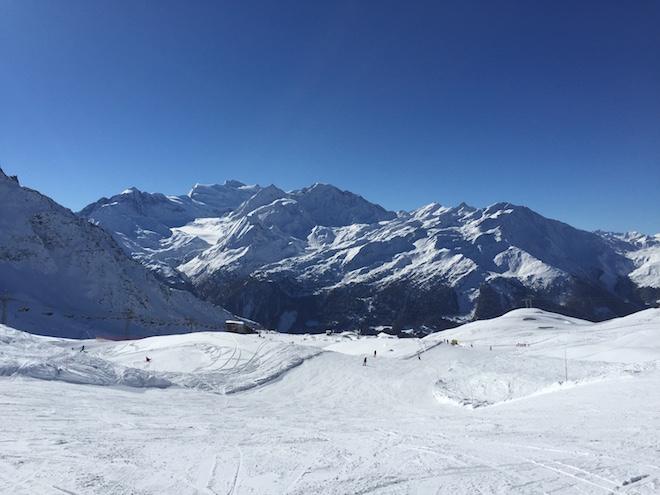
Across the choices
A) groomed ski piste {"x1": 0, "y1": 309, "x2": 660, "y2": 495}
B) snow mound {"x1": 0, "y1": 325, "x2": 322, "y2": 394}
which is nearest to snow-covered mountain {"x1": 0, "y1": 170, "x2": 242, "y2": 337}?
snow mound {"x1": 0, "y1": 325, "x2": 322, "y2": 394}

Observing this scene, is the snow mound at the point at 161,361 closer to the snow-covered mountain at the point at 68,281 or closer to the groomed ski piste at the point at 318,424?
the groomed ski piste at the point at 318,424

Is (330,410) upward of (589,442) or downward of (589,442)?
downward

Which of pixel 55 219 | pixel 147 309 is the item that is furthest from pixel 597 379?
pixel 55 219

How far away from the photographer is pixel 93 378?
85.7 ft

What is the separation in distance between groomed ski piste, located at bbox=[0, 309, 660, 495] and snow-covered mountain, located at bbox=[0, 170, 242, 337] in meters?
56.1

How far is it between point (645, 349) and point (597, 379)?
81.5 feet

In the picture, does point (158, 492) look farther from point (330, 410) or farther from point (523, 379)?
point (523, 379)

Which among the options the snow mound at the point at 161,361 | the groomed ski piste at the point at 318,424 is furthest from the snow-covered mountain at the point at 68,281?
the groomed ski piste at the point at 318,424

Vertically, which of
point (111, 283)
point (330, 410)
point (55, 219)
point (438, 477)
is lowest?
point (330, 410)

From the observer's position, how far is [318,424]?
19.0 metres

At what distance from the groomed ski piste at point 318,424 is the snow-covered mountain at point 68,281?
56104 millimetres

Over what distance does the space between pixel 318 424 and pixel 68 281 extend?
101 m

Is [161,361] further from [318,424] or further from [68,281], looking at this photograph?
[68,281]

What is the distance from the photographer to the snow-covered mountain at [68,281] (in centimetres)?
8431
